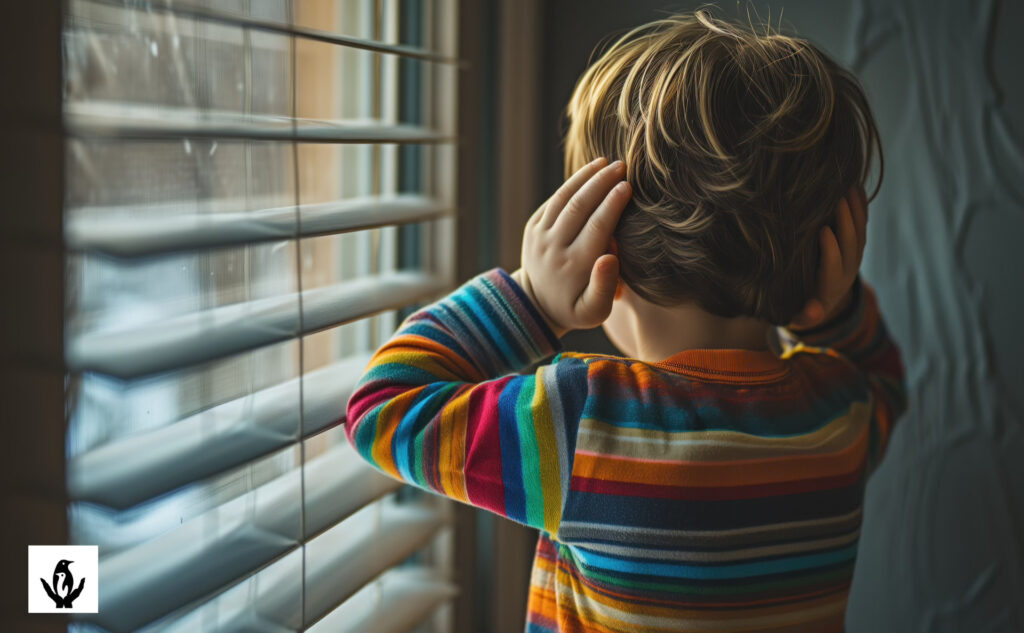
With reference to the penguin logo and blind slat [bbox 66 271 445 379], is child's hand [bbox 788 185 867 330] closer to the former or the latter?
blind slat [bbox 66 271 445 379]

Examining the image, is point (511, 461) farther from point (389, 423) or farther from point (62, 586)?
point (62, 586)

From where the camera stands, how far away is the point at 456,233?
34.2 inches

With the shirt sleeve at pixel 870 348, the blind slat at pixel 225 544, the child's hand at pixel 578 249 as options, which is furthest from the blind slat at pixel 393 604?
the shirt sleeve at pixel 870 348

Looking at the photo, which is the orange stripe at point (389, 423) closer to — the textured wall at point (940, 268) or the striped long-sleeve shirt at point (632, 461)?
the striped long-sleeve shirt at point (632, 461)

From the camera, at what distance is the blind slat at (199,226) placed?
474 millimetres

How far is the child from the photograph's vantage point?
610 mm

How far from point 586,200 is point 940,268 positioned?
1.79 feet

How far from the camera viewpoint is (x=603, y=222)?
64cm

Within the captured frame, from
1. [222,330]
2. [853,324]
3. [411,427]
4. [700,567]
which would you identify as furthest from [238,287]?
[853,324]

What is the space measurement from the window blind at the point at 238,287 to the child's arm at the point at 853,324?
1.13 feet

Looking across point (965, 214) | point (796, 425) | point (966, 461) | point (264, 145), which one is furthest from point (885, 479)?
point (264, 145)

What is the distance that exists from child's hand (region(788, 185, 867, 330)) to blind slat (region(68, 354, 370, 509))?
0.39 metres

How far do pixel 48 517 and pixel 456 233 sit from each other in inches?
19.0

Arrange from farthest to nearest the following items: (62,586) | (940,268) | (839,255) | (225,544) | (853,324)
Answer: (940,268) < (853,324) < (839,255) < (225,544) < (62,586)
